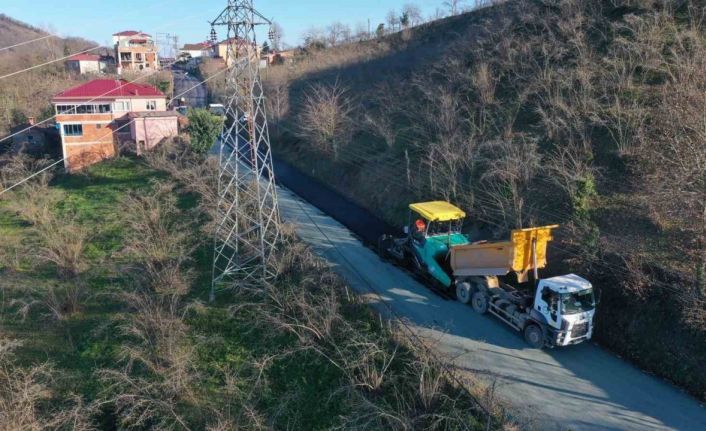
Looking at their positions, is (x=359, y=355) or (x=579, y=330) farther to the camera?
(x=579, y=330)

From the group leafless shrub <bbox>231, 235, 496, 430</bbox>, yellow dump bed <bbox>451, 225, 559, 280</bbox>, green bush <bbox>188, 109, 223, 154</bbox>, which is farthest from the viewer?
green bush <bbox>188, 109, 223, 154</bbox>

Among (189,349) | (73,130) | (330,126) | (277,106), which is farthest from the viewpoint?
(277,106)

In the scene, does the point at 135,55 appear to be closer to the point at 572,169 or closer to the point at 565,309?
the point at 572,169

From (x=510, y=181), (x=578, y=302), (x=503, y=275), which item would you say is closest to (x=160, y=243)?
(x=503, y=275)

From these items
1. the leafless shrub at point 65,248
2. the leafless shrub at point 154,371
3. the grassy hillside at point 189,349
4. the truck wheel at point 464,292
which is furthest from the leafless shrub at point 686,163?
→ the leafless shrub at point 65,248

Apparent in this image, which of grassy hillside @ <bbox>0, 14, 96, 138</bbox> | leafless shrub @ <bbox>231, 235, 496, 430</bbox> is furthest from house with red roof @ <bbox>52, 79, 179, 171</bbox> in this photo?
leafless shrub @ <bbox>231, 235, 496, 430</bbox>

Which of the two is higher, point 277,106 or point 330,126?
point 277,106

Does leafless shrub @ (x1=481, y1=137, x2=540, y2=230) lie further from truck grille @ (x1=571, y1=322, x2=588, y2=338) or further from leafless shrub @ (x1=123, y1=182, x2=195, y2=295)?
leafless shrub @ (x1=123, y1=182, x2=195, y2=295)

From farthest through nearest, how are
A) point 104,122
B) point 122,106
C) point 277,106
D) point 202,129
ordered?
point 277,106, point 122,106, point 104,122, point 202,129
